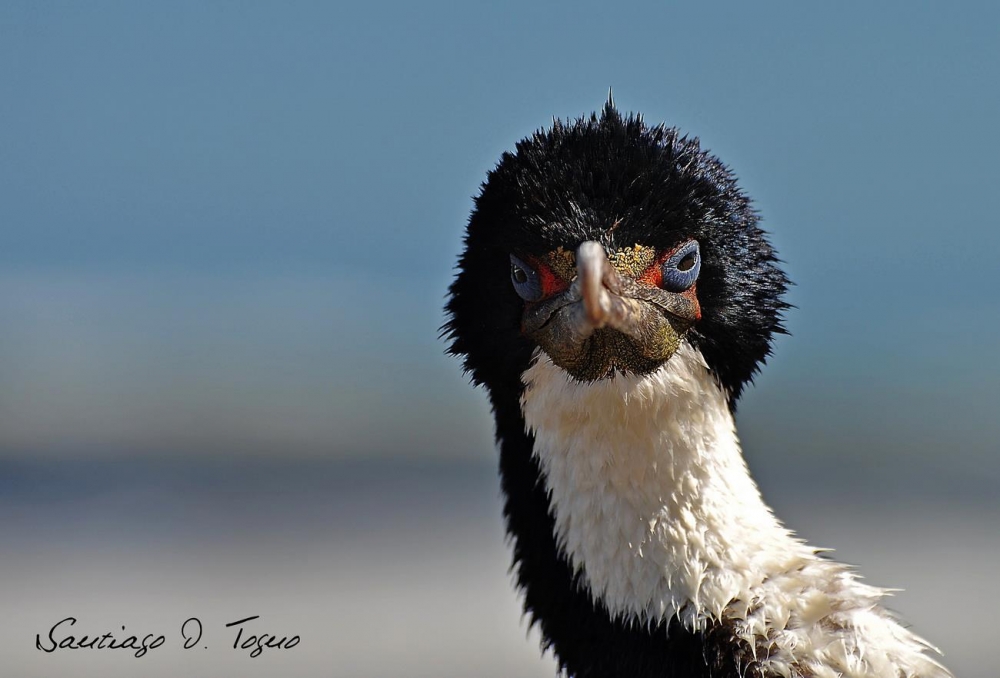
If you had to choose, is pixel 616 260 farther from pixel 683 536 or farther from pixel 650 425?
pixel 683 536

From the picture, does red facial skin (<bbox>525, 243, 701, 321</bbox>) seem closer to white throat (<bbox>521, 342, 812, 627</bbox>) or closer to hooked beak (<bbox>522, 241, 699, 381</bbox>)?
hooked beak (<bbox>522, 241, 699, 381</bbox>)

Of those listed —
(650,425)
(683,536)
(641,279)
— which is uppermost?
(641,279)

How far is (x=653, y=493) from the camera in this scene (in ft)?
9.75

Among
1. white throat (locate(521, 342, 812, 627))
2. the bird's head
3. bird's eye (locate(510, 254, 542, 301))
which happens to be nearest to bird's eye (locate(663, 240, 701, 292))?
the bird's head

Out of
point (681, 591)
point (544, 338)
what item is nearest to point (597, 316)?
point (544, 338)

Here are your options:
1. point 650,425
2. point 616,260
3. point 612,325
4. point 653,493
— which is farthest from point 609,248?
point 653,493

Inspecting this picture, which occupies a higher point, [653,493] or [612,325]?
[612,325]

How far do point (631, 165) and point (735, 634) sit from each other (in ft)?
3.70

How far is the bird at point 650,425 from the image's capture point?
2.91 metres

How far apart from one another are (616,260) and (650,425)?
397 mm

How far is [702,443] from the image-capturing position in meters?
3.01

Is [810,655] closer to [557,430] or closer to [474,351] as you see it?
[557,430]

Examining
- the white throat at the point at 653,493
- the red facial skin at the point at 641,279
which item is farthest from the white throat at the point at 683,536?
the red facial skin at the point at 641,279

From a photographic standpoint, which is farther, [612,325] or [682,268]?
[682,268]
